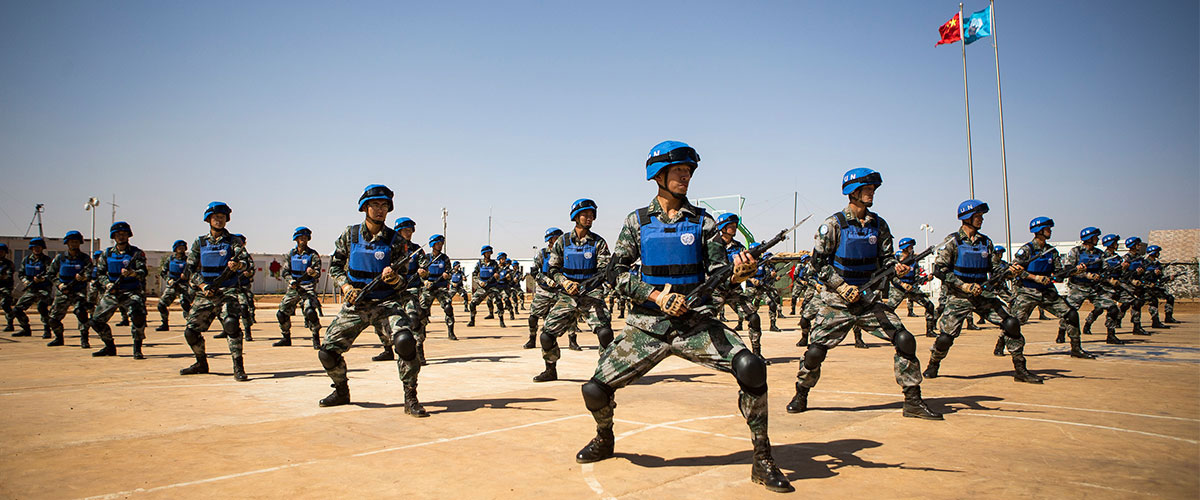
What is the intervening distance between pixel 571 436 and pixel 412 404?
6.81 feet

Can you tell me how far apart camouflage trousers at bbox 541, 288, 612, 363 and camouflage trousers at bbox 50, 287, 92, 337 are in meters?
11.3

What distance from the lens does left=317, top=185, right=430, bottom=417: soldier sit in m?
7.25

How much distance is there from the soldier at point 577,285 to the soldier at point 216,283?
14.8ft

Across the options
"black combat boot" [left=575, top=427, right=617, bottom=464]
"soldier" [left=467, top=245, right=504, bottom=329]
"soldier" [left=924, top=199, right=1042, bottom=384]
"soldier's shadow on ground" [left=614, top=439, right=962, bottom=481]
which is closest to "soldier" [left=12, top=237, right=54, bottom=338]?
"soldier" [left=467, top=245, right=504, bottom=329]

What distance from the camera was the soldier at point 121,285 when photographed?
12.0 metres

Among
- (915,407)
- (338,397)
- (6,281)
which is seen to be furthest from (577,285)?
(6,281)

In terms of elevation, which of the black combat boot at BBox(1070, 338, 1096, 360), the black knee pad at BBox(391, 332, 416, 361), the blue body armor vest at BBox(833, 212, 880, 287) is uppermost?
the blue body armor vest at BBox(833, 212, 880, 287)

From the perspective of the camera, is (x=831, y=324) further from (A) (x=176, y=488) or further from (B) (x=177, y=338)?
(B) (x=177, y=338)

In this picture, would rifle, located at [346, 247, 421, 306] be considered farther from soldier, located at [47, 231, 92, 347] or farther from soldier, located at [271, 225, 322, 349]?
soldier, located at [47, 231, 92, 347]

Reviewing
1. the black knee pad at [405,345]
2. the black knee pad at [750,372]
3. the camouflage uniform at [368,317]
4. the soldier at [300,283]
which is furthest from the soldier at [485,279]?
the black knee pad at [750,372]

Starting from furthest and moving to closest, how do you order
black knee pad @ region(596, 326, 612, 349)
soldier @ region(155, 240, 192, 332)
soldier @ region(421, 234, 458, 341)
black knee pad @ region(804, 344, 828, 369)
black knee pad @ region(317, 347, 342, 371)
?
soldier @ region(421, 234, 458, 341)
soldier @ region(155, 240, 192, 332)
black knee pad @ region(596, 326, 612, 349)
black knee pad @ region(317, 347, 342, 371)
black knee pad @ region(804, 344, 828, 369)

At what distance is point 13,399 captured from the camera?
25.5ft

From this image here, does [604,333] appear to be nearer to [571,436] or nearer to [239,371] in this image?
[571,436]

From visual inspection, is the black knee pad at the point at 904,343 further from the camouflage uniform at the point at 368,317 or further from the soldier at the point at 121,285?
the soldier at the point at 121,285
